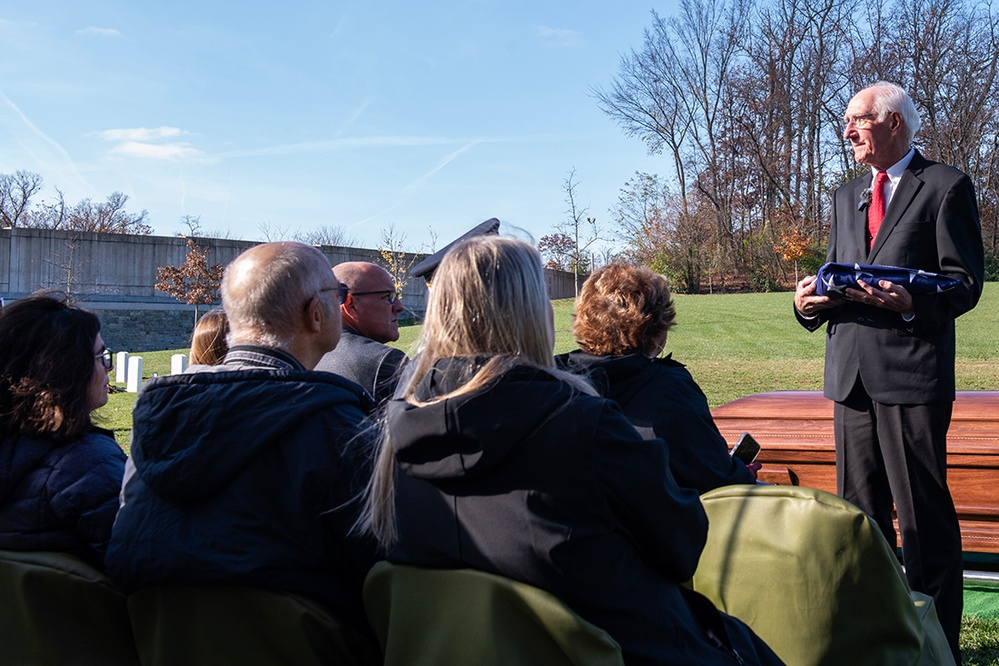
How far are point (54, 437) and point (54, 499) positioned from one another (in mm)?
206

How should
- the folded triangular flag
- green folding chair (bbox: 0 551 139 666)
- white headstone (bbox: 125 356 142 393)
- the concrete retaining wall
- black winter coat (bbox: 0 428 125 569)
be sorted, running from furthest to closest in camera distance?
1. the concrete retaining wall
2. white headstone (bbox: 125 356 142 393)
3. the folded triangular flag
4. black winter coat (bbox: 0 428 125 569)
5. green folding chair (bbox: 0 551 139 666)

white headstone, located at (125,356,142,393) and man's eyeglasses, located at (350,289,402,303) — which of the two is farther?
white headstone, located at (125,356,142,393)

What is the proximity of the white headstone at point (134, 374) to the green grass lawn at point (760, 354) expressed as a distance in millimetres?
189

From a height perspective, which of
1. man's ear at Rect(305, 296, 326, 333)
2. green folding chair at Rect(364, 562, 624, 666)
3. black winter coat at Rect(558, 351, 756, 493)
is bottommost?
green folding chair at Rect(364, 562, 624, 666)

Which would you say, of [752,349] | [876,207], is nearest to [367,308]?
[876,207]

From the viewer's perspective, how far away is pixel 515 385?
1621 mm

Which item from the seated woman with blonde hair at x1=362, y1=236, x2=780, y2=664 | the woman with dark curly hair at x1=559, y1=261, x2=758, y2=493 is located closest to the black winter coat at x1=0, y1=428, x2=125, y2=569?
the seated woman with blonde hair at x1=362, y1=236, x2=780, y2=664

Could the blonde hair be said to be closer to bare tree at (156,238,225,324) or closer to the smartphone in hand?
the smartphone in hand

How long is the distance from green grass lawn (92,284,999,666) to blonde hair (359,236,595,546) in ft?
7.97

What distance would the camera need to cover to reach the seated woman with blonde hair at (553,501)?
1576 mm

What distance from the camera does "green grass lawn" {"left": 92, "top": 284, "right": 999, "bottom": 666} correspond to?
10297 millimetres

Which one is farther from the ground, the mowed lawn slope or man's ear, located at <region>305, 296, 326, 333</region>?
man's ear, located at <region>305, 296, 326, 333</region>

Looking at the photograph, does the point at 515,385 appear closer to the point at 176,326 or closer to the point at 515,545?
the point at 515,545

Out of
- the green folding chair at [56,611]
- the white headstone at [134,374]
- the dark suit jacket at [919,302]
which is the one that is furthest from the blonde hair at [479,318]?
the white headstone at [134,374]
